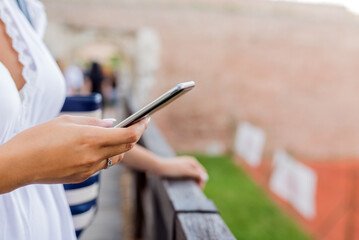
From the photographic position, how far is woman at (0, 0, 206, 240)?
0.54 metres

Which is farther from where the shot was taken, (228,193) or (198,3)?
(198,3)

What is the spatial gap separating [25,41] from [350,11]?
14791 millimetres

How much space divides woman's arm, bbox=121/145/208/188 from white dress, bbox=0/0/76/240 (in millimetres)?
286

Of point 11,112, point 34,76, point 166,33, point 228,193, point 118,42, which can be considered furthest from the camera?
point 166,33

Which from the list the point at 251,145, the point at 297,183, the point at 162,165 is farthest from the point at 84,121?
the point at 251,145

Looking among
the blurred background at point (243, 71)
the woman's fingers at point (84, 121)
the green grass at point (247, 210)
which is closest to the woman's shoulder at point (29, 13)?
the woman's fingers at point (84, 121)

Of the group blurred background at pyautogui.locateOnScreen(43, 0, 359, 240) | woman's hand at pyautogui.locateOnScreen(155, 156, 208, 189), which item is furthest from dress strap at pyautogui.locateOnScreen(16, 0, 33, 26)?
blurred background at pyautogui.locateOnScreen(43, 0, 359, 240)

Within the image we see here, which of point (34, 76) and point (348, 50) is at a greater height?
point (34, 76)

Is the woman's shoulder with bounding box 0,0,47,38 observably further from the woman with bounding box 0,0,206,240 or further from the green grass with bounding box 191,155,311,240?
the green grass with bounding box 191,155,311,240

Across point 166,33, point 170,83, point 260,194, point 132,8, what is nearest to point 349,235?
point 260,194

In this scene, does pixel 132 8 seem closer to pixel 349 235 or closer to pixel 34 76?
pixel 349 235

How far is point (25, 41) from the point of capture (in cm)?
76

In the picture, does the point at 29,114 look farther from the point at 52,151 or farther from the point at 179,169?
the point at 179,169

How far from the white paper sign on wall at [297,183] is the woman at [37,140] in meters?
5.22
